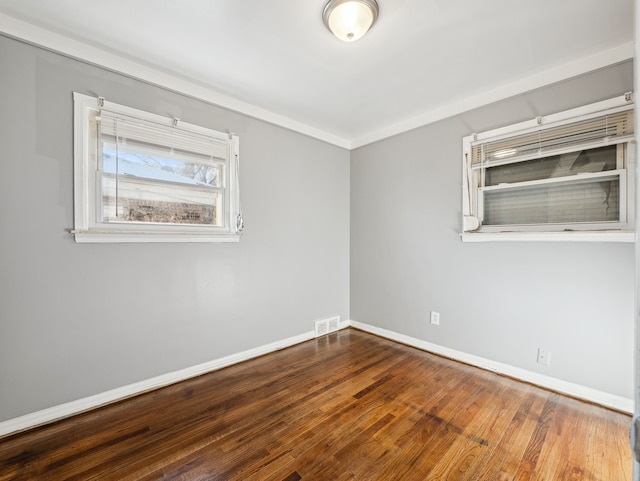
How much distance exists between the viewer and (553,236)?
7.51 feet

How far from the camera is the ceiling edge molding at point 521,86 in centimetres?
206

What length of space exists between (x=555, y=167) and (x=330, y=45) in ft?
6.54

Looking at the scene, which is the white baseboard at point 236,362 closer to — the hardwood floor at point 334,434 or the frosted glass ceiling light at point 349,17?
the hardwood floor at point 334,434

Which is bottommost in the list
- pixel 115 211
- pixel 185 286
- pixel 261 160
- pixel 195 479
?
pixel 195 479

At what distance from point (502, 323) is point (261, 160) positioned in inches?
105

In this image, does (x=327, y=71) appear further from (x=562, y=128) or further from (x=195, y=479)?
(x=195, y=479)

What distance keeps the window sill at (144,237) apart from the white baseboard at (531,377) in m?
2.16

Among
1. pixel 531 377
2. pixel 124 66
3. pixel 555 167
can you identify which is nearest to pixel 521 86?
pixel 555 167

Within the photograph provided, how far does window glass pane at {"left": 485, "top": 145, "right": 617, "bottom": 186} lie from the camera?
85.8 inches

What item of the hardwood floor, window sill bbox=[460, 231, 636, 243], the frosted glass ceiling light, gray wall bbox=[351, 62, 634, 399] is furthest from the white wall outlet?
the frosted glass ceiling light

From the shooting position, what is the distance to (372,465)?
159 cm

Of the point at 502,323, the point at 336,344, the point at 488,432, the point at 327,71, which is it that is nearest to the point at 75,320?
the point at 336,344


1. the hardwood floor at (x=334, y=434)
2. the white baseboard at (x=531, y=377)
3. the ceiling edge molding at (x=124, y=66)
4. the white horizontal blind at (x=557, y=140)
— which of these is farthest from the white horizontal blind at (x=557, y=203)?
the ceiling edge molding at (x=124, y=66)

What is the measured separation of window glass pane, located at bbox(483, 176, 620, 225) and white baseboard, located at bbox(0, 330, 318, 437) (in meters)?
2.51
